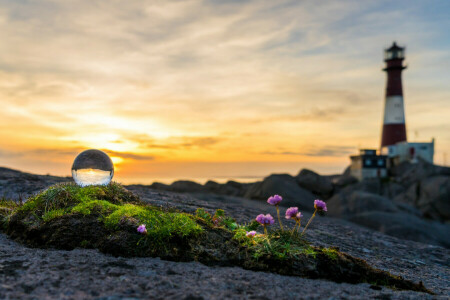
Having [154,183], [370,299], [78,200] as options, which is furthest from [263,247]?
[154,183]

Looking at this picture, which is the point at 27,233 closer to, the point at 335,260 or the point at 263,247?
the point at 263,247

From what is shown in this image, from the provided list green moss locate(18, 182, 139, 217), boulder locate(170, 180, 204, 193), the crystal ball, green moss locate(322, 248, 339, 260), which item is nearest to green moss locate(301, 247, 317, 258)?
green moss locate(322, 248, 339, 260)

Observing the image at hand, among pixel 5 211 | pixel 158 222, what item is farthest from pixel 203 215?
pixel 5 211

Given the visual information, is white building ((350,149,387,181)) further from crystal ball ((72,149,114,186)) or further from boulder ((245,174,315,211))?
crystal ball ((72,149,114,186))

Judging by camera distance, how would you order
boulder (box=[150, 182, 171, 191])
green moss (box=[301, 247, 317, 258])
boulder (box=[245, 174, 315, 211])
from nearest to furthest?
green moss (box=[301, 247, 317, 258]) → boulder (box=[245, 174, 315, 211]) → boulder (box=[150, 182, 171, 191])

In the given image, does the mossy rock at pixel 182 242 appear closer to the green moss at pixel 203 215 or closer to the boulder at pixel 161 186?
the green moss at pixel 203 215
